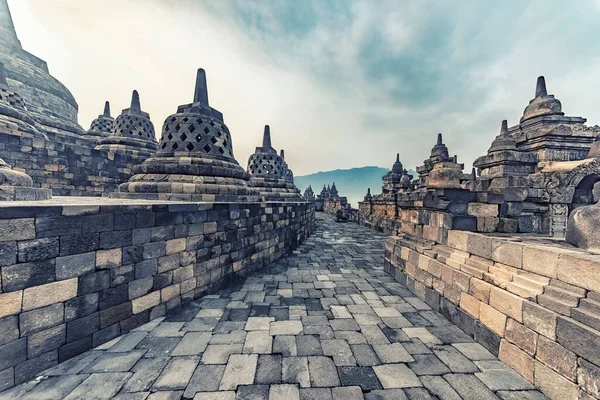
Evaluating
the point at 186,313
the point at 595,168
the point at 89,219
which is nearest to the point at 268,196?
the point at 186,313

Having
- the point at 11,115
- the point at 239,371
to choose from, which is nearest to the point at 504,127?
the point at 239,371

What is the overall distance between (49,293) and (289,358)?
2.73 metres

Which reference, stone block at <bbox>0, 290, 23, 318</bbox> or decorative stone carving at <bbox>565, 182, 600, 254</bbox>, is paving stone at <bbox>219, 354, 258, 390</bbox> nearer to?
stone block at <bbox>0, 290, 23, 318</bbox>

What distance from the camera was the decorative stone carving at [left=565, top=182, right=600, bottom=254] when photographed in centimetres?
237

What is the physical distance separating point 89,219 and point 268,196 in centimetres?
748

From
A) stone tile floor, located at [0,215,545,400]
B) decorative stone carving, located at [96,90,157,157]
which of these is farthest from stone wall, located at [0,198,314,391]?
decorative stone carving, located at [96,90,157,157]

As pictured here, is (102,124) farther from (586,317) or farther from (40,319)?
(586,317)

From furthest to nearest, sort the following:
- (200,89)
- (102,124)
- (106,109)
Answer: (106,109) < (102,124) < (200,89)

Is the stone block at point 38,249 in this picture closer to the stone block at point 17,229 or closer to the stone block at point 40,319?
A: the stone block at point 17,229

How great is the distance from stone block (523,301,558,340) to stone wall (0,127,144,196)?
12.8 metres

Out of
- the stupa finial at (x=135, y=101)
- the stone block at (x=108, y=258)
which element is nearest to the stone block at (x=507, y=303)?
the stone block at (x=108, y=258)

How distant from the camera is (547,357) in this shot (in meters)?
2.11

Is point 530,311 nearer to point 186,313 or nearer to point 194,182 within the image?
point 186,313

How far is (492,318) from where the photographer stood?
2711mm
